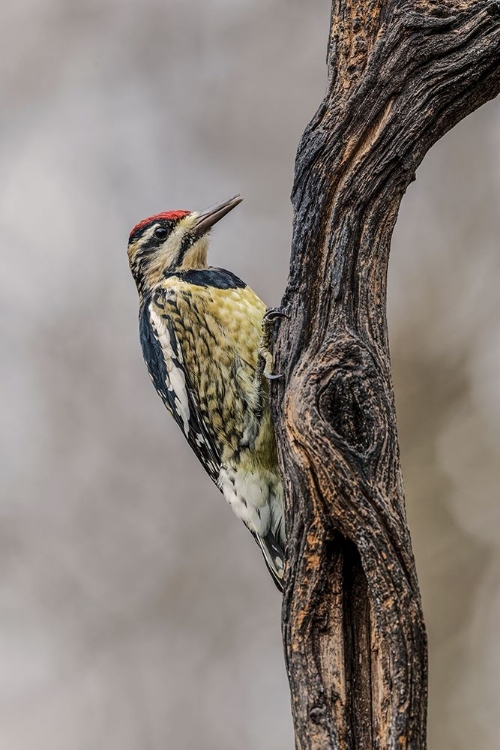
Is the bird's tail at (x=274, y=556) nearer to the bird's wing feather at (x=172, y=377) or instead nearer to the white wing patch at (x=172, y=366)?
the bird's wing feather at (x=172, y=377)

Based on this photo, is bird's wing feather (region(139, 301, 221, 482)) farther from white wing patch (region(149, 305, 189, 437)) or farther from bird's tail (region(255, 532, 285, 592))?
bird's tail (region(255, 532, 285, 592))

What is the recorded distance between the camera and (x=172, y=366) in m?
2.81

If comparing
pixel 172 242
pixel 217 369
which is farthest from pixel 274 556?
pixel 172 242

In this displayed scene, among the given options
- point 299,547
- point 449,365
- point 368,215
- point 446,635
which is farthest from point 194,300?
point 446,635

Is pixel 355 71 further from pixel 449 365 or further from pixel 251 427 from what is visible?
pixel 449 365

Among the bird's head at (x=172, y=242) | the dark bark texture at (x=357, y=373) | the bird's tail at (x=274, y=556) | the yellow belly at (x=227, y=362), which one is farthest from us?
the bird's head at (x=172, y=242)

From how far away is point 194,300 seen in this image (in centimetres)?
274

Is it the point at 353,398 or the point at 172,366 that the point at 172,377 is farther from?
the point at 353,398

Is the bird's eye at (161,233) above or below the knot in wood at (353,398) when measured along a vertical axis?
above

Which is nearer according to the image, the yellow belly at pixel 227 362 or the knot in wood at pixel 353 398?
the knot in wood at pixel 353 398

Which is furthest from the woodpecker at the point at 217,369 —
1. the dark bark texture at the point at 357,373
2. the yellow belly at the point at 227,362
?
the dark bark texture at the point at 357,373

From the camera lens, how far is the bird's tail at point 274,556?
277cm

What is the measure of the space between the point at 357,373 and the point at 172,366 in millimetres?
1135

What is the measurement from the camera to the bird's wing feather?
279 cm
